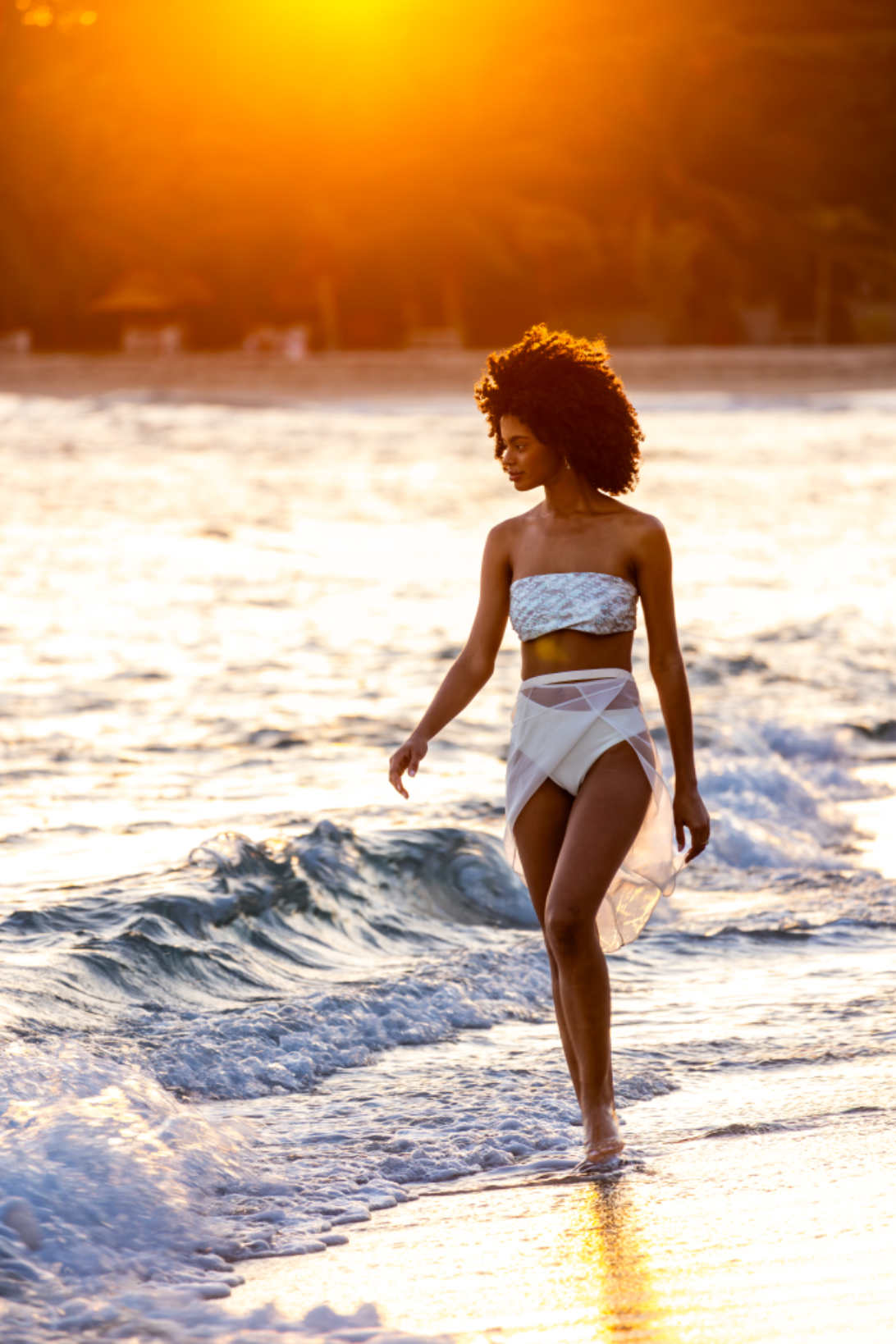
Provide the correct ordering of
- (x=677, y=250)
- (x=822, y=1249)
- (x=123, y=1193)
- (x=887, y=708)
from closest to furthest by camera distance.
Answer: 1. (x=822, y=1249)
2. (x=123, y=1193)
3. (x=887, y=708)
4. (x=677, y=250)

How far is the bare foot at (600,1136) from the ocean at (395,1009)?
56mm

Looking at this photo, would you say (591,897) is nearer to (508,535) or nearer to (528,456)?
(508,535)

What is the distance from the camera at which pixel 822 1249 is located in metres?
3.22

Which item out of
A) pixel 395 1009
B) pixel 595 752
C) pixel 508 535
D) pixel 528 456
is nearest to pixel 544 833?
pixel 595 752

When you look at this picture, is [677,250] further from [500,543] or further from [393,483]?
[500,543]

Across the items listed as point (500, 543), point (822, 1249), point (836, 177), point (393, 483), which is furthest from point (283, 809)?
point (836, 177)

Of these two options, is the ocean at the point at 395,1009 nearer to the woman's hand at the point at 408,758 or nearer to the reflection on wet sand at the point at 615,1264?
the reflection on wet sand at the point at 615,1264

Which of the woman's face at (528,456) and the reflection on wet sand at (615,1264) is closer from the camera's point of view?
the reflection on wet sand at (615,1264)

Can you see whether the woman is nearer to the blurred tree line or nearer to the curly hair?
the curly hair

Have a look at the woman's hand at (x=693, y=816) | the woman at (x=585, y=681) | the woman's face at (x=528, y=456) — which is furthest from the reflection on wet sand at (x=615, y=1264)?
the woman's face at (x=528, y=456)

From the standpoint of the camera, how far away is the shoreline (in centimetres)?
5103

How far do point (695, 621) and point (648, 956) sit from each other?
805 cm

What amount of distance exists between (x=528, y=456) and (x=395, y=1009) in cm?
203

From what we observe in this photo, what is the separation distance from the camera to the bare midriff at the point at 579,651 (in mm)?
3705
